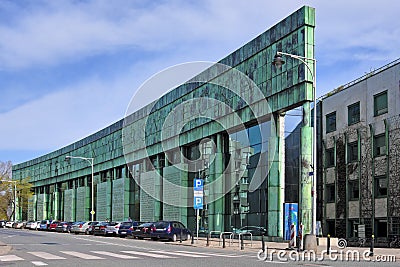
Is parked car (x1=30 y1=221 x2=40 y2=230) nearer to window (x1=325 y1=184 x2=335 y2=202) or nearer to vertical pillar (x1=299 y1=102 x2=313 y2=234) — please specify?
window (x1=325 y1=184 x2=335 y2=202)

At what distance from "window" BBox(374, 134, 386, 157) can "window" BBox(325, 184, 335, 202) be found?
680 centimetres

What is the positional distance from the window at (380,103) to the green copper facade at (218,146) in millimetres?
7566

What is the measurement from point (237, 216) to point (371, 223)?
371 inches

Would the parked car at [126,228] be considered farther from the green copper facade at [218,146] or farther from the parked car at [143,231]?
the green copper facade at [218,146]

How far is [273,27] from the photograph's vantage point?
38.8 m

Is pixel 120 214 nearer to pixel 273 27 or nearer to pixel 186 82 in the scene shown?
pixel 186 82

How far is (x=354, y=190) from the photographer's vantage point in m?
45.1

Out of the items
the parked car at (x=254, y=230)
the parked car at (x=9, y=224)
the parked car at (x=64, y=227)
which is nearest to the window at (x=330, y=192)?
the parked car at (x=254, y=230)

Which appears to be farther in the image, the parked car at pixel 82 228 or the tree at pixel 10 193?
the tree at pixel 10 193

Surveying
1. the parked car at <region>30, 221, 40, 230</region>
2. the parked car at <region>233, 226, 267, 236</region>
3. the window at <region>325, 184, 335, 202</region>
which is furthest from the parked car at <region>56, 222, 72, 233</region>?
the window at <region>325, 184, 335, 202</region>

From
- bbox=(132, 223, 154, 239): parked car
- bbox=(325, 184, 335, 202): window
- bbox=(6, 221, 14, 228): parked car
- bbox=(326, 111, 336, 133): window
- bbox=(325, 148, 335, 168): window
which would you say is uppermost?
bbox=(326, 111, 336, 133): window

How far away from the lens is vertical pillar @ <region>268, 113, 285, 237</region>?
38.5 meters

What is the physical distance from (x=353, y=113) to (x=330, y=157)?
198 inches

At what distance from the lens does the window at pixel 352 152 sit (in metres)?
45.1
